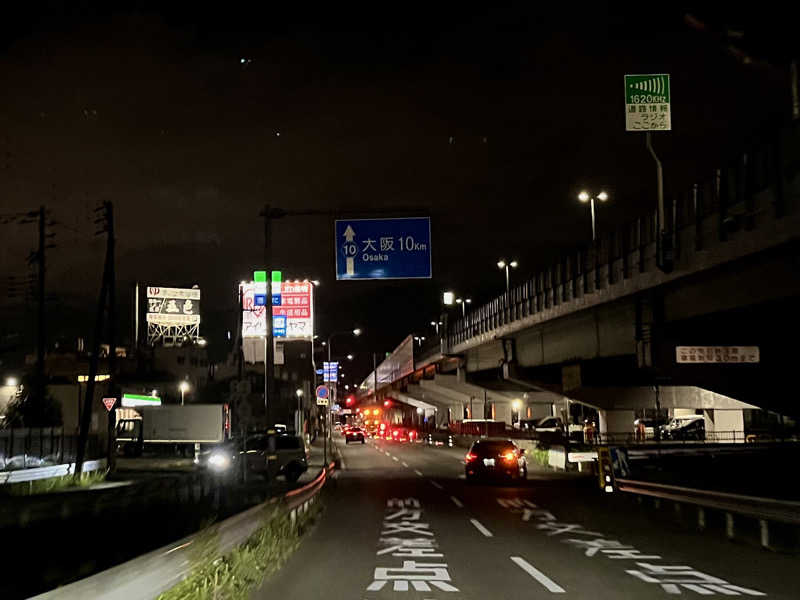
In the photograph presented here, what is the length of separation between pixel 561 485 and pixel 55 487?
59.7ft

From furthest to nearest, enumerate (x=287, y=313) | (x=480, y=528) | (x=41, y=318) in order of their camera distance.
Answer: (x=287, y=313) < (x=41, y=318) < (x=480, y=528)

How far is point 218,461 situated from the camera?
32.4 metres

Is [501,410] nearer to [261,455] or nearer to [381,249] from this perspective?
[261,455]

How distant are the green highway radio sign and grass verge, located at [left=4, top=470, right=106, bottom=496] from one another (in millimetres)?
22681

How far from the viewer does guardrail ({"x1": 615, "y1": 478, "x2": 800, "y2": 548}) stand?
44.4 feet

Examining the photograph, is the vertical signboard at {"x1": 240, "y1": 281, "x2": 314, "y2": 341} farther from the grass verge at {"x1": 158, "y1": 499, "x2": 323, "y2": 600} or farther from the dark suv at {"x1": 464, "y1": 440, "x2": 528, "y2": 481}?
the grass verge at {"x1": 158, "y1": 499, "x2": 323, "y2": 600}

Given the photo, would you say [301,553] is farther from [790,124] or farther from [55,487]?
[55,487]

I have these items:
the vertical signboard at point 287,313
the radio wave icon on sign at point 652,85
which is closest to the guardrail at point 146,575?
the radio wave icon on sign at point 652,85

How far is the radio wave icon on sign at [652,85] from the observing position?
21172 millimetres

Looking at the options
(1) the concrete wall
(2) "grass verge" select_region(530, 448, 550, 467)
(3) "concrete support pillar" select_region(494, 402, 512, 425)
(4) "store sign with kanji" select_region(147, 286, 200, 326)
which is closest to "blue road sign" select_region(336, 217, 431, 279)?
(2) "grass verge" select_region(530, 448, 550, 467)

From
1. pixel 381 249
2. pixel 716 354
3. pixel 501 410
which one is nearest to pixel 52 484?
pixel 381 249

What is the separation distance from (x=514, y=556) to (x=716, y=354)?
16.6 m

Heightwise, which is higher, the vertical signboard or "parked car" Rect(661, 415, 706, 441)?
the vertical signboard

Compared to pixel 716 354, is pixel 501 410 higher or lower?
lower
